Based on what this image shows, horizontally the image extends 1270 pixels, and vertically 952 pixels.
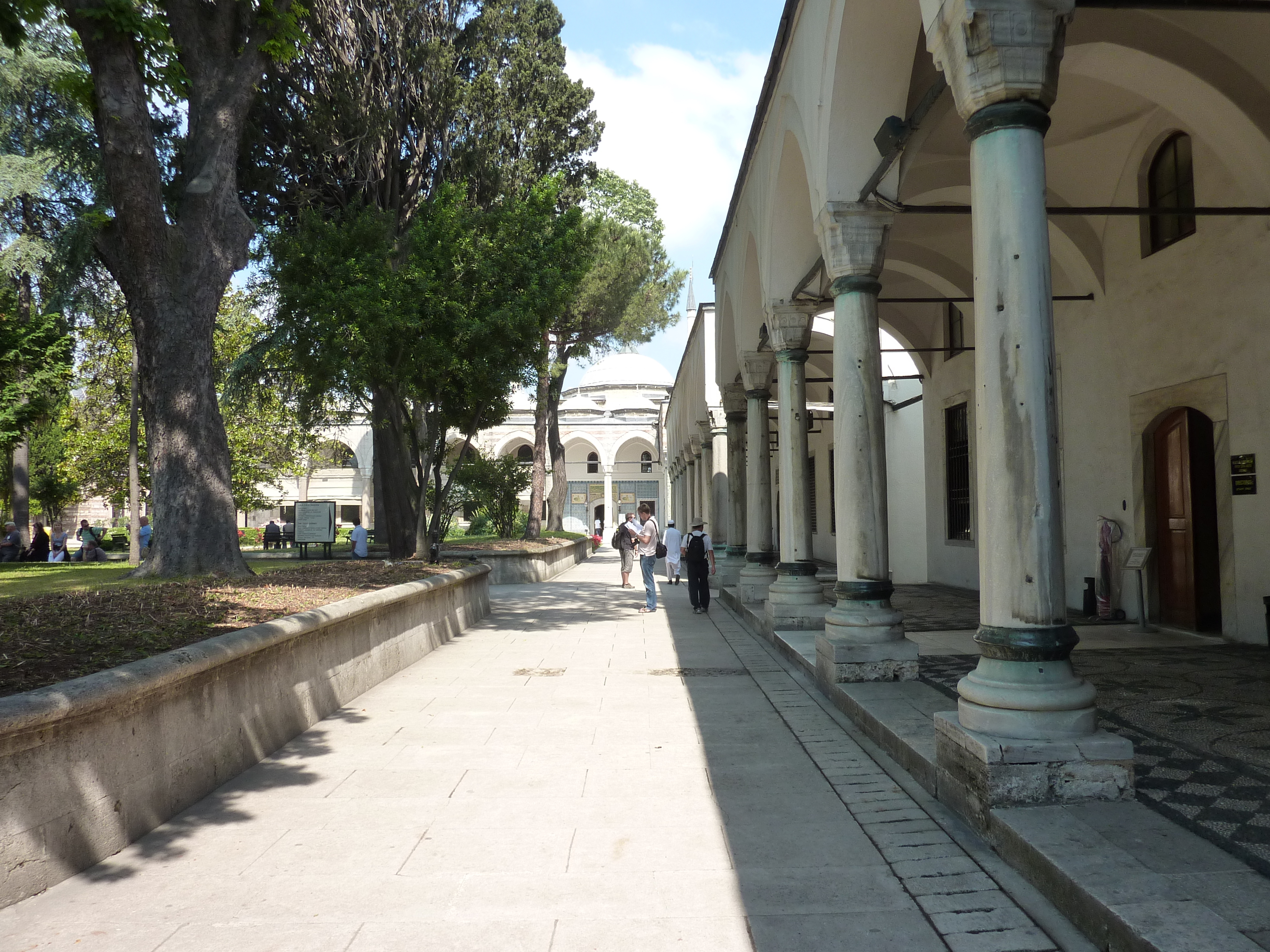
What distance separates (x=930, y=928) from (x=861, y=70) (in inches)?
224

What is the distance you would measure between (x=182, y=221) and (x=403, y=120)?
890 cm

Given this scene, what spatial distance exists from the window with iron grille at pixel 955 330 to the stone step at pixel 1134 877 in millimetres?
11379

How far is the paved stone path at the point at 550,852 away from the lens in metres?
3.20

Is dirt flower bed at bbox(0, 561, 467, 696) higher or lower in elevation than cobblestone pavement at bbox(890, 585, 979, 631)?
higher

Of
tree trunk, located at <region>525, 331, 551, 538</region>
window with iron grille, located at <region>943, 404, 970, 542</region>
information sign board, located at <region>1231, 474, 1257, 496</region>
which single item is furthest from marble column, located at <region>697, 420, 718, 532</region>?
information sign board, located at <region>1231, 474, 1257, 496</region>

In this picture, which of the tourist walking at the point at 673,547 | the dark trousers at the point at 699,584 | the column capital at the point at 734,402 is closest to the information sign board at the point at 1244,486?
the dark trousers at the point at 699,584

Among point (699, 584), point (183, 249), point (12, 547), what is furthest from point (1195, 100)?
point (12, 547)

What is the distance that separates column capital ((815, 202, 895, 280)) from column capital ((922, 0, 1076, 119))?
265cm

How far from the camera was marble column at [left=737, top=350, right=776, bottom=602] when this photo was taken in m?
12.8

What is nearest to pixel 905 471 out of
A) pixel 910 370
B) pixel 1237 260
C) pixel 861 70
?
pixel 910 370

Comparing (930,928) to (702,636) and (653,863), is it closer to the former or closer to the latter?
(653,863)

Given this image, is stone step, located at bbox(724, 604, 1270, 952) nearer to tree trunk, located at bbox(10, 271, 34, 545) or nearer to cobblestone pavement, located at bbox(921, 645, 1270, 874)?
cobblestone pavement, located at bbox(921, 645, 1270, 874)

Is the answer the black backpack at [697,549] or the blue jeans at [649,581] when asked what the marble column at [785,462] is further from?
the blue jeans at [649,581]

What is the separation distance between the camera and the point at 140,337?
412 inches
